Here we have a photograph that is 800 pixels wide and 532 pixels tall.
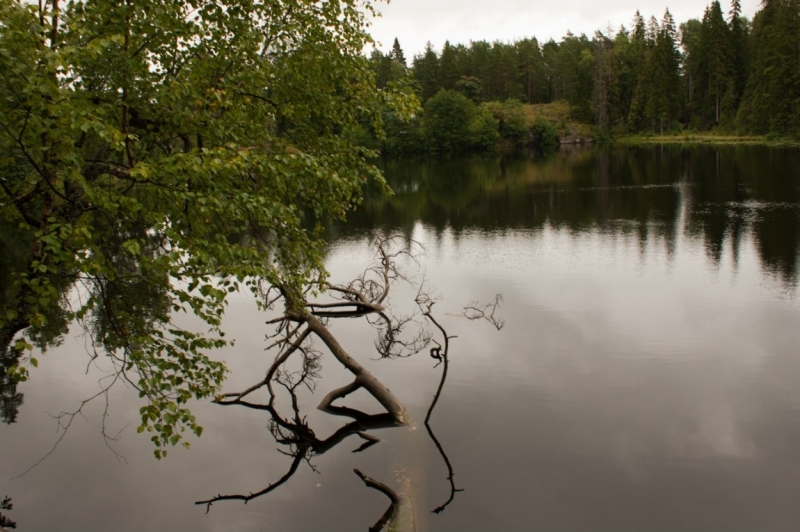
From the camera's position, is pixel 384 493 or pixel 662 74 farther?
pixel 662 74

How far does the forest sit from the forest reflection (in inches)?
564

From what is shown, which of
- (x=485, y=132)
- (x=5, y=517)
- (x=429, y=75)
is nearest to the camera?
(x=5, y=517)

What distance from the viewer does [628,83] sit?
406 feet

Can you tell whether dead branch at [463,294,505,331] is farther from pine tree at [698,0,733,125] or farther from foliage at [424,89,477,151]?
foliage at [424,89,477,151]

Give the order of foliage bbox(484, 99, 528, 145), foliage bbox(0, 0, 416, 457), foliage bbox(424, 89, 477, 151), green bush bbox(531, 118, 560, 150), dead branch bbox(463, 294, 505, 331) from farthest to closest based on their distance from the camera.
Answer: foliage bbox(484, 99, 528, 145)
green bush bbox(531, 118, 560, 150)
foliage bbox(424, 89, 477, 151)
dead branch bbox(463, 294, 505, 331)
foliage bbox(0, 0, 416, 457)

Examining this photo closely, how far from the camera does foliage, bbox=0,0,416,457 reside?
23.3 feet

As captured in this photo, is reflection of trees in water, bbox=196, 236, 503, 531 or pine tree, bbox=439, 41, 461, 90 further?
pine tree, bbox=439, 41, 461, 90

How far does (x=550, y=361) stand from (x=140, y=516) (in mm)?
10719

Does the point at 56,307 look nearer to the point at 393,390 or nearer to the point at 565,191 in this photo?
the point at 393,390

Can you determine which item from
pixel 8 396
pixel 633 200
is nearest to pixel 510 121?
pixel 633 200

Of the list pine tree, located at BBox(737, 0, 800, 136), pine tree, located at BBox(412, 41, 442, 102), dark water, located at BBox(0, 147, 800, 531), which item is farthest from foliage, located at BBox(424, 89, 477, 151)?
dark water, located at BBox(0, 147, 800, 531)

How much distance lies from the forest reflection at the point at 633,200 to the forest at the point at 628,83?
14337 mm

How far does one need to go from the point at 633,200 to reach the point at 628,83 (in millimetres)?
86025

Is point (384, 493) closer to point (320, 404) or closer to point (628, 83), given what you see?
point (320, 404)
